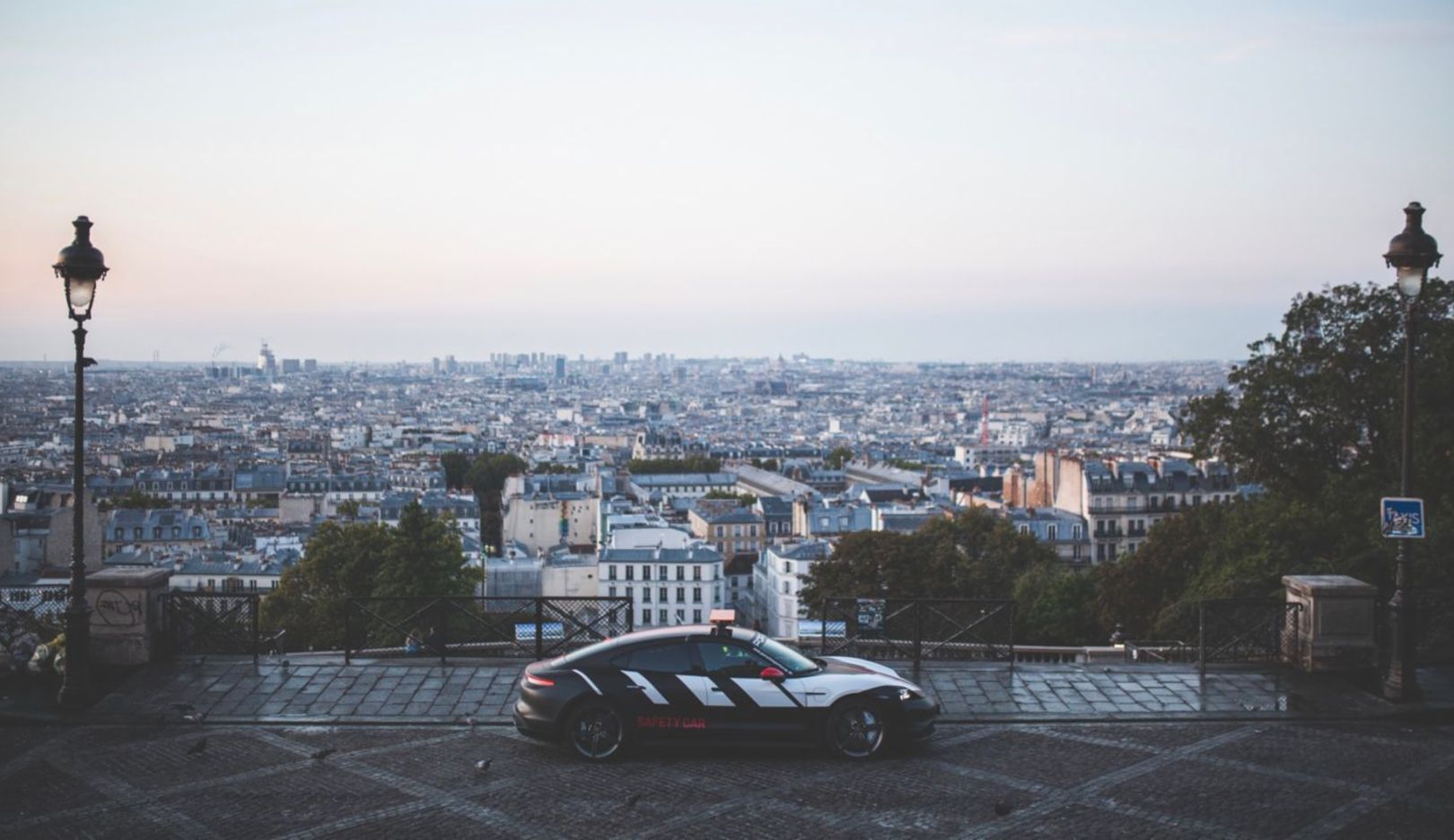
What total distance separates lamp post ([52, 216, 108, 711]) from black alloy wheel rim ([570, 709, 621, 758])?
5.22 meters

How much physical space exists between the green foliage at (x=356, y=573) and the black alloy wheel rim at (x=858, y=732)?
31736 millimetres

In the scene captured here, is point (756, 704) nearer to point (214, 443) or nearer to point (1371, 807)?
point (1371, 807)

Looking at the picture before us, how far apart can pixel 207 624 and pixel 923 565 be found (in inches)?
1413

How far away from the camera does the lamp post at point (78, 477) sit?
14.1 m

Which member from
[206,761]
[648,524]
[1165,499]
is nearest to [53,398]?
[648,524]

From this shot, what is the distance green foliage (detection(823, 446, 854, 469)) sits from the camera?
595 ft

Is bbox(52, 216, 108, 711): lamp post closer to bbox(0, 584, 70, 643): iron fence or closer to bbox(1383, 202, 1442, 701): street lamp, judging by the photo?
bbox(0, 584, 70, 643): iron fence

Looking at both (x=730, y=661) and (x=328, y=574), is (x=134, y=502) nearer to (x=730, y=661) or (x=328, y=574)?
(x=328, y=574)

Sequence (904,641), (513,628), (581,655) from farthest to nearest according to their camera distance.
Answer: (904,641)
(513,628)
(581,655)

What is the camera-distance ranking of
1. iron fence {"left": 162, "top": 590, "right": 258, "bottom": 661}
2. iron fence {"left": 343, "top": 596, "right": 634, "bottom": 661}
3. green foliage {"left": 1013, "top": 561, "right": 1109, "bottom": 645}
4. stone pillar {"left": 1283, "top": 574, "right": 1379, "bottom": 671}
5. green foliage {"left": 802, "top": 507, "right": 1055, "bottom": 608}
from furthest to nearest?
1. green foliage {"left": 802, "top": 507, "right": 1055, "bottom": 608}
2. green foliage {"left": 1013, "top": 561, "right": 1109, "bottom": 645}
3. iron fence {"left": 162, "top": 590, "right": 258, "bottom": 661}
4. iron fence {"left": 343, "top": 596, "right": 634, "bottom": 661}
5. stone pillar {"left": 1283, "top": 574, "right": 1379, "bottom": 671}

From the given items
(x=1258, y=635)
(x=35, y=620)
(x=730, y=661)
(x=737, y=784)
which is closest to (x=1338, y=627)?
(x=1258, y=635)

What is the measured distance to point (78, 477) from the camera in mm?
14508

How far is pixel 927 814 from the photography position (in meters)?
11.0

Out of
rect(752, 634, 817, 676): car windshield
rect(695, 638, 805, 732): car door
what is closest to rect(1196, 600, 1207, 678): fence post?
rect(752, 634, 817, 676): car windshield
